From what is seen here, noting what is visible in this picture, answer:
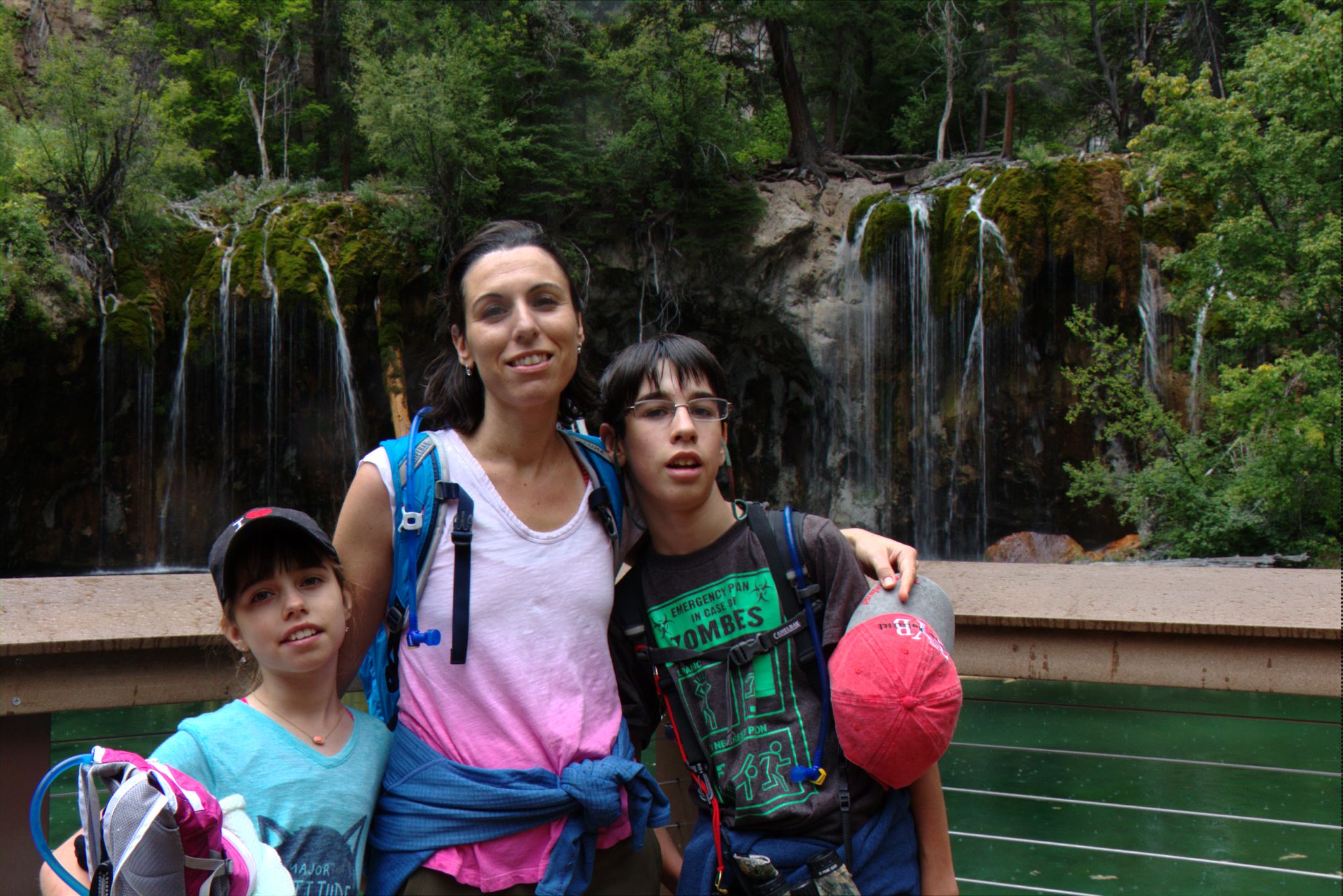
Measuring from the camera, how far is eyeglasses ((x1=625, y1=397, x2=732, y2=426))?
5.82 feet

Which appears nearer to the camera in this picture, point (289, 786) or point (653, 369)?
point (289, 786)

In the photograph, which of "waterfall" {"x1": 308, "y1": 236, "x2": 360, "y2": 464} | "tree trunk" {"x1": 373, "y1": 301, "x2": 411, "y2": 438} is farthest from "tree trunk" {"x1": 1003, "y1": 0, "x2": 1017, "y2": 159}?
"waterfall" {"x1": 308, "y1": 236, "x2": 360, "y2": 464}

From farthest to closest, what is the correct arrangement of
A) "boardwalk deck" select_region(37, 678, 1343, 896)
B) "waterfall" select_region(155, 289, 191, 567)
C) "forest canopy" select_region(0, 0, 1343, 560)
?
1. "waterfall" select_region(155, 289, 191, 567)
2. "forest canopy" select_region(0, 0, 1343, 560)
3. "boardwalk deck" select_region(37, 678, 1343, 896)

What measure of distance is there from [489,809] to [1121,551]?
14.2 metres

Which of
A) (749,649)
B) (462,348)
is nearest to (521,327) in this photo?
(462,348)

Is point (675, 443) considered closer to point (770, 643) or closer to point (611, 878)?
point (770, 643)

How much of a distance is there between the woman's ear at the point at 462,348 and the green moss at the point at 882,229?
15.8 metres

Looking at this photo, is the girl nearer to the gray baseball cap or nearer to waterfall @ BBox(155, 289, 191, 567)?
the gray baseball cap

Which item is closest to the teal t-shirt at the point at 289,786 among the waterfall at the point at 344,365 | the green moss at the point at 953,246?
the waterfall at the point at 344,365

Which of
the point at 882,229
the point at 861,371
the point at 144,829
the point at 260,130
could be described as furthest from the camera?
the point at 260,130

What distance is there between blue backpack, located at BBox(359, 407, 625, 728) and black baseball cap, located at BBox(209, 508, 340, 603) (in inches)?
4.9

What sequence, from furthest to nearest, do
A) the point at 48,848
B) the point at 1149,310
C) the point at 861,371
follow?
the point at 861,371
the point at 1149,310
the point at 48,848

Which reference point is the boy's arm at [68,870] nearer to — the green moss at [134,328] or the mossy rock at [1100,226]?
the green moss at [134,328]

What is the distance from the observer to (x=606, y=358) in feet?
60.3
